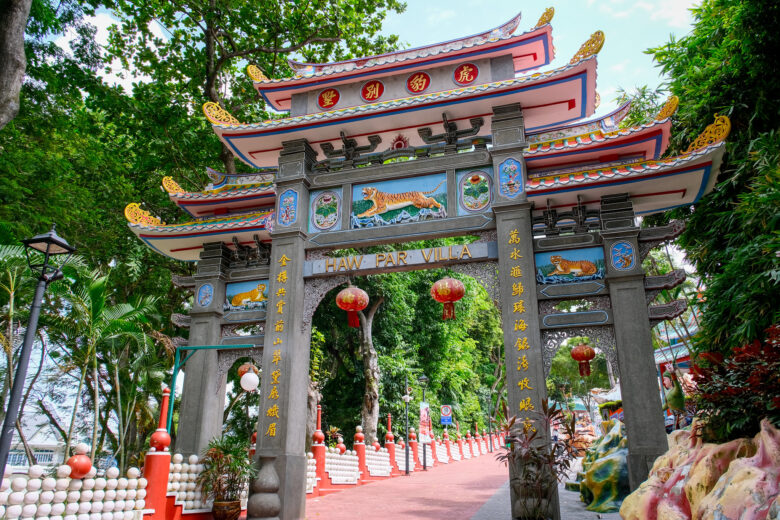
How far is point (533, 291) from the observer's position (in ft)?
21.7

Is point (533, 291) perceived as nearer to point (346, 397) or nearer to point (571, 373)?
point (346, 397)

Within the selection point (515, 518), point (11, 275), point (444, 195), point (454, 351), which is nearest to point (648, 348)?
point (515, 518)

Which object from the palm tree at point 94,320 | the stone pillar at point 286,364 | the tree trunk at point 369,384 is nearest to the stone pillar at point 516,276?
the stone pillar at point 286,364

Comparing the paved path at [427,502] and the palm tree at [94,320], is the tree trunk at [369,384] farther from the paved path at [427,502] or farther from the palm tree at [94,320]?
the palm tree at [94,320]

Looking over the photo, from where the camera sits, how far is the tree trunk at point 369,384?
15148mm

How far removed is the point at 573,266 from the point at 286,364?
4131mm

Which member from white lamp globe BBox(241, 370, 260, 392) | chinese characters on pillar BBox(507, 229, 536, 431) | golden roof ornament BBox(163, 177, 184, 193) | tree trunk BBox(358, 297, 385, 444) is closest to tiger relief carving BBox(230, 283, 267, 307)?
white lamp globe BBox(241, 370, 260, 392)

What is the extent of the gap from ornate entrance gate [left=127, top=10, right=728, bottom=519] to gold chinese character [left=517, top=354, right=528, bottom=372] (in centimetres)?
6

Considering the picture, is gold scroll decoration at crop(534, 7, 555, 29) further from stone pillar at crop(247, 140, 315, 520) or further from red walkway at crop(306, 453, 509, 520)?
red walkway at crop(306, 453, 509, 520)

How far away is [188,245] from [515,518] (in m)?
6.58

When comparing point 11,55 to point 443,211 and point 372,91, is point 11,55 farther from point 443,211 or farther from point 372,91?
point 443,211

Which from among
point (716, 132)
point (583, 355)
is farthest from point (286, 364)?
point (716, 132)

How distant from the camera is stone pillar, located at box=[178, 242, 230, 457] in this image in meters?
7.81

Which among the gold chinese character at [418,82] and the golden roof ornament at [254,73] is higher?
the golden roof ornament at [254,73]
